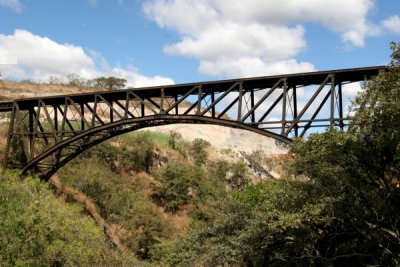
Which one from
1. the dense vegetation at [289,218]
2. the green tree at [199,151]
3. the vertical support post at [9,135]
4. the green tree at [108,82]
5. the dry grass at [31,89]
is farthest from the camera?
the green tree at [108,82]

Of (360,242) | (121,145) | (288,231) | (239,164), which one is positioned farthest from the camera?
(239,164)

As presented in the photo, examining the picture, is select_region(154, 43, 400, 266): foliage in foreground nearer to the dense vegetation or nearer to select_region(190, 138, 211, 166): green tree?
the dense vegetation

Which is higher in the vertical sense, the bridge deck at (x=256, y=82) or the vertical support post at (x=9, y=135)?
the bridge deck at (x=256, y=82)

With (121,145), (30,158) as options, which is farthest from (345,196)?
(121,145)

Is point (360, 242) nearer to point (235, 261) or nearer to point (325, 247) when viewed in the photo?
point (325, 247)

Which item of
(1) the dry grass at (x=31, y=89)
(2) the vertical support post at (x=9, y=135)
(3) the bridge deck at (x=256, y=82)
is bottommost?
(2) the vertical support post at (x=9, y=135)

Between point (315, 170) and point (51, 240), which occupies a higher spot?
point (315, 170)

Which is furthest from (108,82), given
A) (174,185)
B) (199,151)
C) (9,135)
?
(9,135)

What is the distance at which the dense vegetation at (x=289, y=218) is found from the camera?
15.7 meters

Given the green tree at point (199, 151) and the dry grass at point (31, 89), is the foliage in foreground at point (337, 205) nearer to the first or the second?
the green tree at point (199, 151)

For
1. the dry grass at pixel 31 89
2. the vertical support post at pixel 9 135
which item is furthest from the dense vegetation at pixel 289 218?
the dry grass at pixel 31 89

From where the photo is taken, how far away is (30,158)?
28.2 metres

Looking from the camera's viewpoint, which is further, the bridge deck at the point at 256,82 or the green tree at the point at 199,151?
the green tree at the point at 199,151

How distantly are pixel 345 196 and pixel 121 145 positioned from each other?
31355 millimetres
